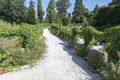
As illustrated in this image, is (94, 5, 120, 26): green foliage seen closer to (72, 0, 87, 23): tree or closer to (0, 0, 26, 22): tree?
(0, 0, 26, 22): tree

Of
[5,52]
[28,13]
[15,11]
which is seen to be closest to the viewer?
[5,52]

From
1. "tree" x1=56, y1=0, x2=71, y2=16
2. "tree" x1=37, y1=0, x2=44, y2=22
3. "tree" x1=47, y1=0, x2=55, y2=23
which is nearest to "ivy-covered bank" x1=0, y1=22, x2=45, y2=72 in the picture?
"tree" x1=47, y1=0, x2=55, y2=23

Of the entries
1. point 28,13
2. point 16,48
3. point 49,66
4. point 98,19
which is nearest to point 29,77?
point 49,66

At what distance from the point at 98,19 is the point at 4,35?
2768 centimetres

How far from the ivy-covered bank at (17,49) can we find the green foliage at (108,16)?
22.5 meters

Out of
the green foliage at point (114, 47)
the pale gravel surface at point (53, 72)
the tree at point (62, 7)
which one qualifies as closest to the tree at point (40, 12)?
the tree at point (62, 7)

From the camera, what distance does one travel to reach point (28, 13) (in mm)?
58031

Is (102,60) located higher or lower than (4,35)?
lower

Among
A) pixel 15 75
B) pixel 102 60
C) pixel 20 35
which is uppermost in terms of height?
pixel 20 35

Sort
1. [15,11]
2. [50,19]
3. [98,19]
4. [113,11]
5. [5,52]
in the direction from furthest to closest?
1. [50,19]
2. [15,11]
3. [98,19]
4. [113,11]
5. [5,52]

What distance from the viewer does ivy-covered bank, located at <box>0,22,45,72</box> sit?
10086mm

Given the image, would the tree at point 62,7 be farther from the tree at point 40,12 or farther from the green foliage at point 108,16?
the green foliage at point 108,16

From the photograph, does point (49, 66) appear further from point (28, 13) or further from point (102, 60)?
point (28, 13)

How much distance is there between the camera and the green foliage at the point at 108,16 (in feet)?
106
